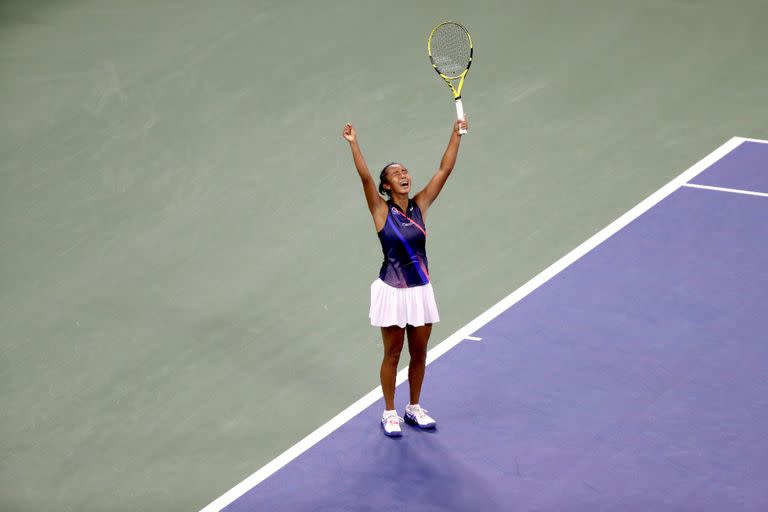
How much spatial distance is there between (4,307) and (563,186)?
17.0ft

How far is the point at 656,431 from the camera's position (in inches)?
345

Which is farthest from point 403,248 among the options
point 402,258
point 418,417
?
point 418,417

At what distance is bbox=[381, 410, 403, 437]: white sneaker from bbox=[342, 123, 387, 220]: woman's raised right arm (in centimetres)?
141

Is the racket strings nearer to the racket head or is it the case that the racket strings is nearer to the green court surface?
the racket head

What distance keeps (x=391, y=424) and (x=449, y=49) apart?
9.38ft

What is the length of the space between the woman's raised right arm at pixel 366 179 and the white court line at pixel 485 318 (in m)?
1.55

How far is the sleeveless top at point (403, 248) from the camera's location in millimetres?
8719

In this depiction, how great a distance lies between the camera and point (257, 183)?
1272 cm

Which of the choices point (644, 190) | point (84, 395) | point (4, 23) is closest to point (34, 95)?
point (4, 23)

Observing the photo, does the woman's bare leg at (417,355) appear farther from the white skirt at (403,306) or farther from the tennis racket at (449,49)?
the tennis racket at (449,49)

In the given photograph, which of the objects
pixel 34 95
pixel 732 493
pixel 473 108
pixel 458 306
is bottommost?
pixel 732 493

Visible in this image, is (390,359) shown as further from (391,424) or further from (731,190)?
(731,190)

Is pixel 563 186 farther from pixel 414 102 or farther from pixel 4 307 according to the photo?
pixel 4 307

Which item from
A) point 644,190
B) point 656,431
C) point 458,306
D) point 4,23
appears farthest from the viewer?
point 4,23
